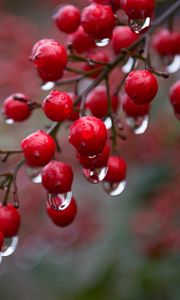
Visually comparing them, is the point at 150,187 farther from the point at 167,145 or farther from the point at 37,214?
the point at 37,214

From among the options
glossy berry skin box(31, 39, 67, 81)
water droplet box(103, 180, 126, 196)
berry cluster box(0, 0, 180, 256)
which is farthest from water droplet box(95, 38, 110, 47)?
water droplet box(103, 180, 126, 196)

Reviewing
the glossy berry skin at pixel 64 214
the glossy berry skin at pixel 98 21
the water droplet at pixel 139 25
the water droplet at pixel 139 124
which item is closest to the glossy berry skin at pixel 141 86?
the water droplet at pixel 139 25

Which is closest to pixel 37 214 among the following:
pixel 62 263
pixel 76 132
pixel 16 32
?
pixel 62 263

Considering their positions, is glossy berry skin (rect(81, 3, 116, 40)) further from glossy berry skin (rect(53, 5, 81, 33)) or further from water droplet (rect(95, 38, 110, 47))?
glossy berry skin (rect(53, 5, 81, 33))

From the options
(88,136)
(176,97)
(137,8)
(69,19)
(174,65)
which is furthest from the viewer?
(174,65)

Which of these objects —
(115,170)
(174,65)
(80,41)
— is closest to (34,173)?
(115,170)

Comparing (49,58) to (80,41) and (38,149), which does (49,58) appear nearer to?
(38,149)
